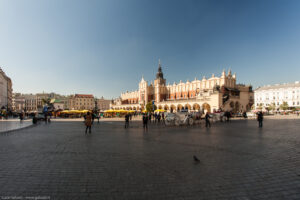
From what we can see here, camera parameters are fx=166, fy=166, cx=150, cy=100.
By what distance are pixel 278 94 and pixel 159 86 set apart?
59.7 m

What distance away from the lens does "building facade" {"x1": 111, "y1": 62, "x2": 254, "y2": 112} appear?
4534 cm

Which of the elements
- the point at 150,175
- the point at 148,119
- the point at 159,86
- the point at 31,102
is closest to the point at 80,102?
the point at 31,102

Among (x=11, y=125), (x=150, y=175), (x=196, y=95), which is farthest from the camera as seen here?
(x=196, y=95)

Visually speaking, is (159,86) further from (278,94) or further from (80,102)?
(80,102)

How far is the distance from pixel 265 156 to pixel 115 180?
228 inches

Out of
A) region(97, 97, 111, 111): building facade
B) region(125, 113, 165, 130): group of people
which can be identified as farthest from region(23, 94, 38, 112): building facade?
region(125, 113, 165, 130): group of people

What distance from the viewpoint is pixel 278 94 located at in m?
82.4

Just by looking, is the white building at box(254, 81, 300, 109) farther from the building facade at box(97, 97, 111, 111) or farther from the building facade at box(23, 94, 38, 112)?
the building facade at box(23, 94, 38, 112)

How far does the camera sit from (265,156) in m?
6.43

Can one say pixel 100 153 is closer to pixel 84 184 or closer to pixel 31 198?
pixel 84 184

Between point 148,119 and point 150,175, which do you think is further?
point 148,119

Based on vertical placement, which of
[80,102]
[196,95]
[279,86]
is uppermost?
[279,86]

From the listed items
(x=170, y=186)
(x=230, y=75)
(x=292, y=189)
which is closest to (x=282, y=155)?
(x=292, y=189)

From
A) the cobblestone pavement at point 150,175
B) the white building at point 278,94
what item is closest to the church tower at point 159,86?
the white building at point 278,94
